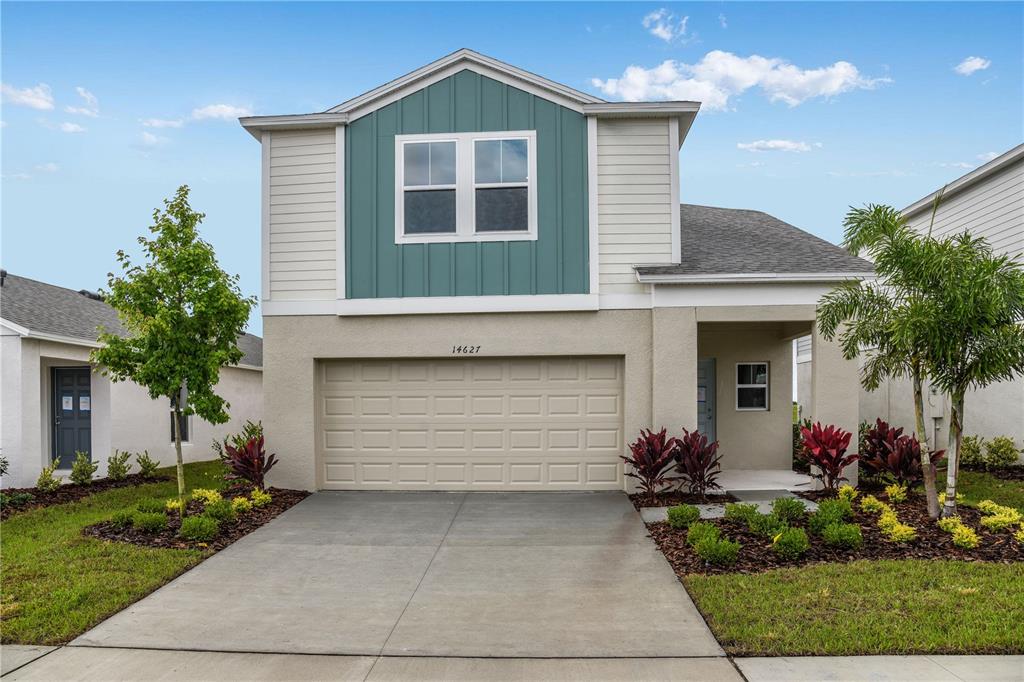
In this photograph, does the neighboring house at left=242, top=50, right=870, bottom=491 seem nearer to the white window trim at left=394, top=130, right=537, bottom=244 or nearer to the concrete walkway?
the white window trim at left=394, top=130, right=537, bottom=244

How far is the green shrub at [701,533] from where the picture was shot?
7416 mm

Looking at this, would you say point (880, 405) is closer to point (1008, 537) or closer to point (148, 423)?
point (1008, 537)

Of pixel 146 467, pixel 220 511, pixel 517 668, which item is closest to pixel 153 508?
pixel 220 511

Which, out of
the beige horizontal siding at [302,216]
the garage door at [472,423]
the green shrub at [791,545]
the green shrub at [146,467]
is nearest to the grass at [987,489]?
the green shrub at [791,545]

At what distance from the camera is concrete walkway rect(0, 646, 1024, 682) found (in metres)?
4.76

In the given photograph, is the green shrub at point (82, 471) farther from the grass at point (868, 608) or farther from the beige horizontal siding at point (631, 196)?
the grass at point (868, 608)

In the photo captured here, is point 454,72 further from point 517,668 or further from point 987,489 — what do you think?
point 987,489

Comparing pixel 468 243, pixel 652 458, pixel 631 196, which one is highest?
pixel 631 196

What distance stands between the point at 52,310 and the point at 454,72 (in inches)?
423

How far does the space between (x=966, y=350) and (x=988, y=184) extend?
8679 millimetres

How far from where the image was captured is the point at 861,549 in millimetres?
7402

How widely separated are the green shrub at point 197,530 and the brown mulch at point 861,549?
5.38 meters

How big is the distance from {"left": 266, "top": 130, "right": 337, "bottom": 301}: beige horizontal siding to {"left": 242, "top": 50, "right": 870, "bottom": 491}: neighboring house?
3cm

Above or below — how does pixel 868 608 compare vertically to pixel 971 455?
below
